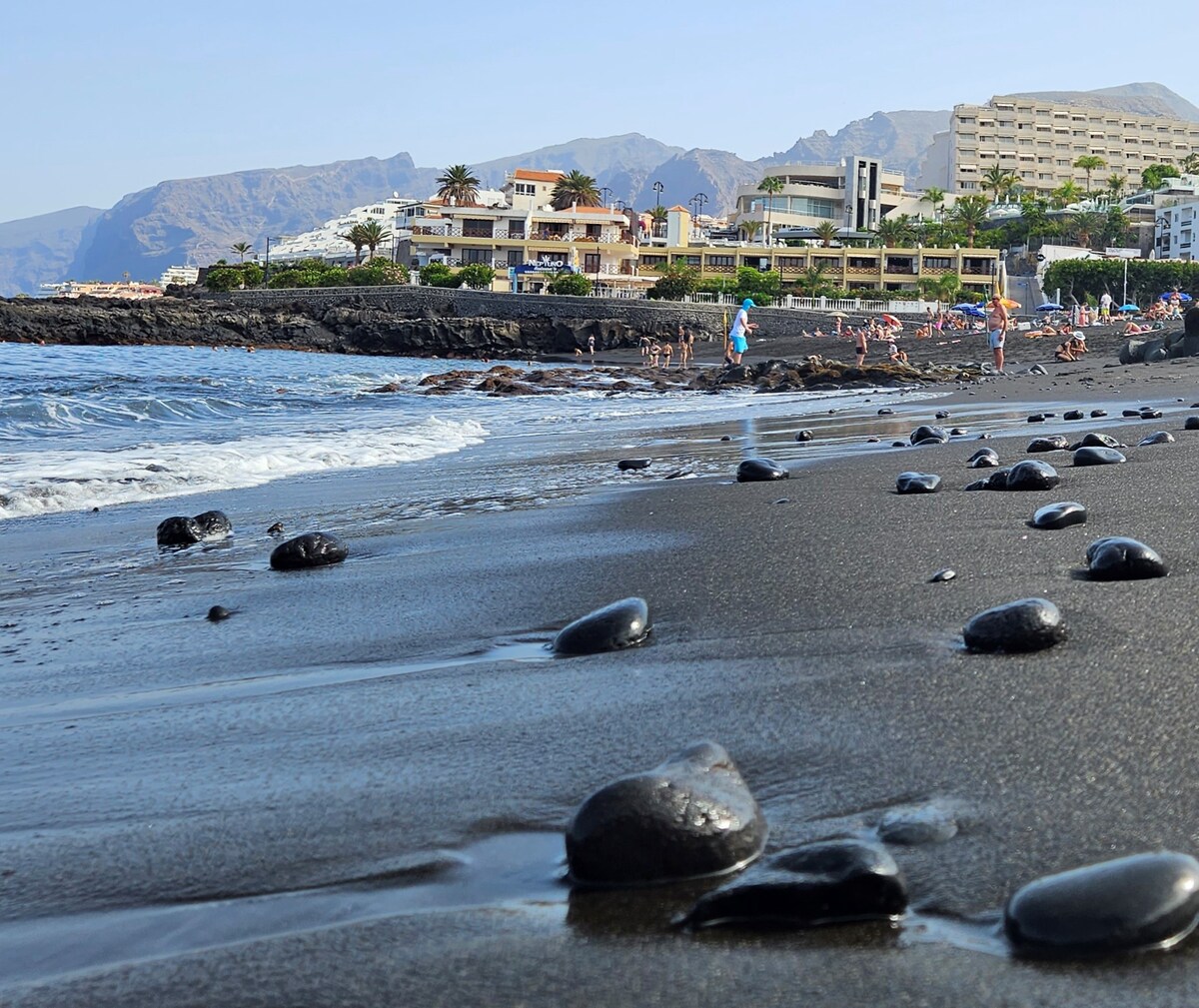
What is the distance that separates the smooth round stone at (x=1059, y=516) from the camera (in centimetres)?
402

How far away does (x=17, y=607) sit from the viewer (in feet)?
14.3

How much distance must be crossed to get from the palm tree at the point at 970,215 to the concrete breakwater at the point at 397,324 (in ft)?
147

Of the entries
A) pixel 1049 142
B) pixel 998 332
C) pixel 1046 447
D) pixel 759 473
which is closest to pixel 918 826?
pixel 759 473

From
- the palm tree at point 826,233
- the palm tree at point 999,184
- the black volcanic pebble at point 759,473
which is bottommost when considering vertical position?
the black volcanic pebble at point 759,473

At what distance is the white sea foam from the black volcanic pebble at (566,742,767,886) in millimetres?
6522

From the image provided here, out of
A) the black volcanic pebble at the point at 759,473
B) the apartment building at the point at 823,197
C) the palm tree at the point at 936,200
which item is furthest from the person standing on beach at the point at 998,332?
the palm tree at the point at 936,200

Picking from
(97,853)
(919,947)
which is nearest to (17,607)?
(97,853)

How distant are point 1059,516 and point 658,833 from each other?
9.39 ft

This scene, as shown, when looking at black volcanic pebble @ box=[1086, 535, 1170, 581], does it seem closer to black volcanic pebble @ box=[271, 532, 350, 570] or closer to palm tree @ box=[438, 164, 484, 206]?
black volcanic pebble @ box=[271, 532, 350, 570]

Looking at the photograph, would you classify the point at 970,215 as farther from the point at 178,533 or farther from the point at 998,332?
the point at 178,533

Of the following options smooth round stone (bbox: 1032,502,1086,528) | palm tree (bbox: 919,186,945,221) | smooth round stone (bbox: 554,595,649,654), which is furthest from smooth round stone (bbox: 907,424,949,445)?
palm tree (bbox: 919,186,945,221)

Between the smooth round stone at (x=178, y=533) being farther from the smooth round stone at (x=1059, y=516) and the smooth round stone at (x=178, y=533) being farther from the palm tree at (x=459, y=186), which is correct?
the palm tree at (x=459, y=186)

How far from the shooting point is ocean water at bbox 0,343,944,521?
7.98 meters

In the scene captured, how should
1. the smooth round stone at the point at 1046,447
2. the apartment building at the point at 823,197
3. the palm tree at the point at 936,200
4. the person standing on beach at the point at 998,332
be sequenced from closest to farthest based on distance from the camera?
the smooth round stone at the point at 1046,447, the person standing on beach at the point at 998,332, the apartment building at the point at 823,197, the palm tree at the point at 936,200
